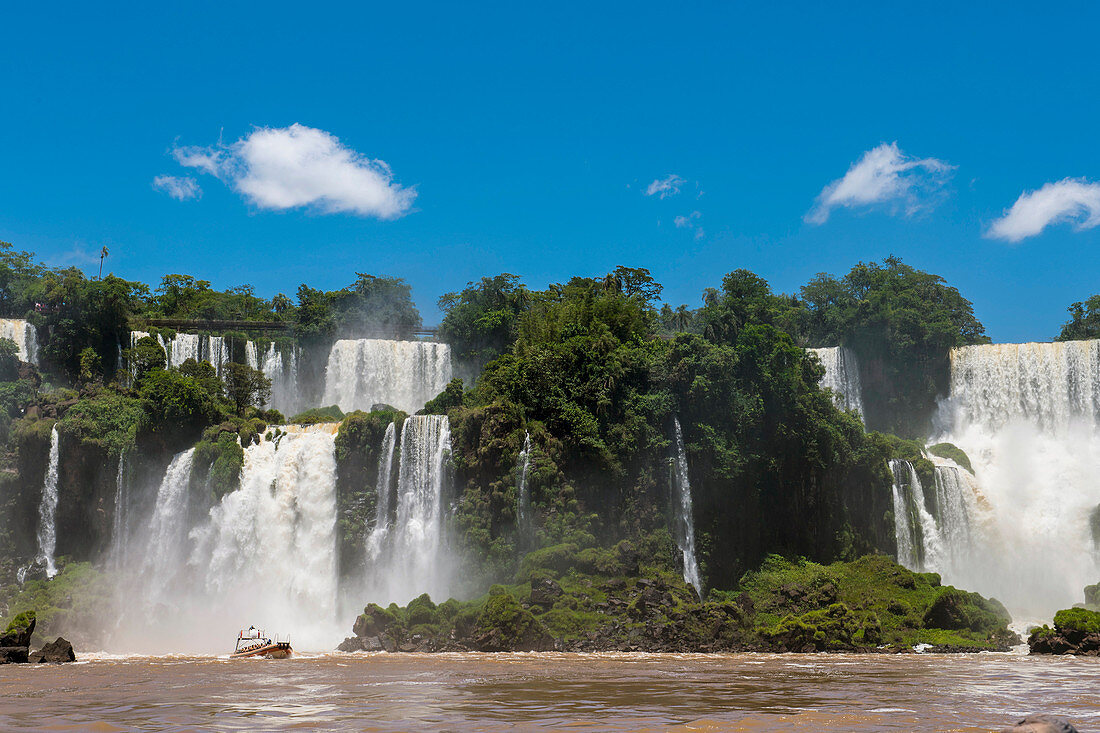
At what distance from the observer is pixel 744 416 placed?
42562 millimetres

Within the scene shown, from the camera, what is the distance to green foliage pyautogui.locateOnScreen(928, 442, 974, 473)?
48.9m

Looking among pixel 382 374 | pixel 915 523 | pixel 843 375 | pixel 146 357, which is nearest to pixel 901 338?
pixel 843 375

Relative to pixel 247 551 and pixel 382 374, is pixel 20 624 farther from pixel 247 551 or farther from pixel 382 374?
pixel 382 374

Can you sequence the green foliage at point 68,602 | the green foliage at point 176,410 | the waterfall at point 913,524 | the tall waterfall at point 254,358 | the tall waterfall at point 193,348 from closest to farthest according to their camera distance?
the green foliage at point 68,602
the green foliage at point 176,410
the waterfall at point 913,524
the tall waterfall at point 193,348
the tall waterfall at point 254,358

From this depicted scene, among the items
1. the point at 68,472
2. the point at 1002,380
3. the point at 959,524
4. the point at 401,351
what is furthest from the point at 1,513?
the point at 1002,380

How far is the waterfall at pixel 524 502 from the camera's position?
39.1m

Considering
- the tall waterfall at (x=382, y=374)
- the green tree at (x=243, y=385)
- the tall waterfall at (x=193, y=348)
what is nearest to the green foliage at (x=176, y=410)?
the green tree at (x=243, y=385)

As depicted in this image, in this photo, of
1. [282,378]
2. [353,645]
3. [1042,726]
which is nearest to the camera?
[1042,726]

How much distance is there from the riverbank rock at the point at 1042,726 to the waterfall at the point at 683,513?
36.0 m

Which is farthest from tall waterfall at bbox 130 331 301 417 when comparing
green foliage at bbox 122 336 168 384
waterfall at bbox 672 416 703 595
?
waterfall at bbox 672 416 703 595

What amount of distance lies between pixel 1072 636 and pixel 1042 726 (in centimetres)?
2810

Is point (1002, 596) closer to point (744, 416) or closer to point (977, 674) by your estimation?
point (744, 416)

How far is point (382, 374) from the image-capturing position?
180ft

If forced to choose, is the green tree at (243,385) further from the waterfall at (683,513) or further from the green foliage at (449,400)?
the waterfall at (683,513)
